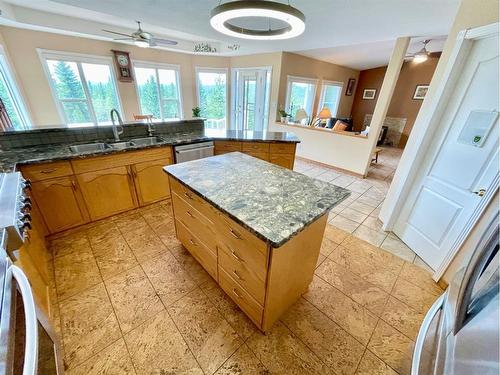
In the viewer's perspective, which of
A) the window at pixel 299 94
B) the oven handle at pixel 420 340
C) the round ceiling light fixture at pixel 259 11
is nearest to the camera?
the oven handle at pixel 420 340

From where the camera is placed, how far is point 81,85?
4.46 meters

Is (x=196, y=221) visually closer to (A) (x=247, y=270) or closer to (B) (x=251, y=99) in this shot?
(A) (x=247, y=270)

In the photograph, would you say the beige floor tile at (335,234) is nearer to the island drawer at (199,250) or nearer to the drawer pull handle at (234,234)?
the island drawer at (199,250)

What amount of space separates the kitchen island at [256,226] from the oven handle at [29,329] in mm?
808

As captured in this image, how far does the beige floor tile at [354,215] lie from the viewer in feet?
8.91

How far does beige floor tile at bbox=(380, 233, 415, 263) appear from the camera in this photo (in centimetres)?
211

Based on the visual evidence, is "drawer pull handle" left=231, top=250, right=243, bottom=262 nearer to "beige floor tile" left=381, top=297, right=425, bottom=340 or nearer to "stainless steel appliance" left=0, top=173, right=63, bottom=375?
"stainless steel appliance" left=0, top=173, right=63, bottom=375

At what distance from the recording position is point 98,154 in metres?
2.11

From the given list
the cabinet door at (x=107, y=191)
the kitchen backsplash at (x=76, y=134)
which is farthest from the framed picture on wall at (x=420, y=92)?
the cabinet door at (x=107, y=191)

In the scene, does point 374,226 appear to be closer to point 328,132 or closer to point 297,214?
point 297,214

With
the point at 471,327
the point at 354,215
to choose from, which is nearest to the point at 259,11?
the point at 471,327

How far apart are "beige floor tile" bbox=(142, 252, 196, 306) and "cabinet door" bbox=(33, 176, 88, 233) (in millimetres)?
1009

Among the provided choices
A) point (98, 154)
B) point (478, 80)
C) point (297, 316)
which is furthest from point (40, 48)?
point (478, 80)

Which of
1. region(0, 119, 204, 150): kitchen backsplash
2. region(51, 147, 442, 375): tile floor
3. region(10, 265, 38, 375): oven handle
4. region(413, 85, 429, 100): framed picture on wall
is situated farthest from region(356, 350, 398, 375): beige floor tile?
region(413, 85, 429, 100): framed picture on wall
